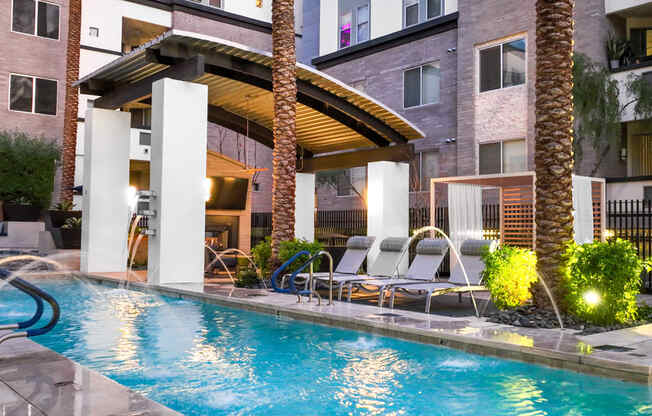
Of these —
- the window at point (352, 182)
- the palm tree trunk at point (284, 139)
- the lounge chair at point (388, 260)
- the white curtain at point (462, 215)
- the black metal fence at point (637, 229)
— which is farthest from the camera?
the window at point (352, 182)

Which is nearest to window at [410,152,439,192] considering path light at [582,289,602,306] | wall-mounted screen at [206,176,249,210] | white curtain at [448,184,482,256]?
wall-mounted screen at [206,176,249,210]

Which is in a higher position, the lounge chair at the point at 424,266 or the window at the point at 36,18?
the window at the point at 36,18

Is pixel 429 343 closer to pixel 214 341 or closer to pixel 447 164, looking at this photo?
pixel 214 341

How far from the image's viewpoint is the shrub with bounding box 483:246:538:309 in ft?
29.8

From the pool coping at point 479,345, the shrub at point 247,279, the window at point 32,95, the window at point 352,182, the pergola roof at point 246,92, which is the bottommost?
the pool coping at point 479,345

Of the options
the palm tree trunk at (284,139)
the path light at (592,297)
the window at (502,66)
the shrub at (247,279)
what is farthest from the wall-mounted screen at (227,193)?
the path light at (592,297)

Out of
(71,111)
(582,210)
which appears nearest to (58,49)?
(71,111)

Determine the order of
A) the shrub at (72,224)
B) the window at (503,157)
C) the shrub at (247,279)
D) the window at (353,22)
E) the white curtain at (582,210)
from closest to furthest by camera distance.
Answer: the shrub at (247,279) < the white curtain at (582,210) < the shrub at (72,224) < the window at (503,157) < the window at (353,22)

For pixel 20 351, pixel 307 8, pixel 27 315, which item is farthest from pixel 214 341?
pixel 307 8

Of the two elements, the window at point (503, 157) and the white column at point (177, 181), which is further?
the window at point (503, 157)

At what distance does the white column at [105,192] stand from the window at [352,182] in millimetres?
12500

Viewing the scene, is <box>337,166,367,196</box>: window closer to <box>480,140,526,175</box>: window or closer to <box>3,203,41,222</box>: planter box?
<box>480,140,526,175</box>: window

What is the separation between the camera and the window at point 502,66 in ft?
71.1

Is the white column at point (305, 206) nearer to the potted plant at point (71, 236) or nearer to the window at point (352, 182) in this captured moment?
the potted plant at point (71, 236)
